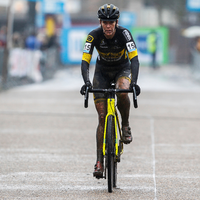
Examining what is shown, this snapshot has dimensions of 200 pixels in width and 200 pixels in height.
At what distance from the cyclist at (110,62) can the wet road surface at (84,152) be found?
0.59 metres

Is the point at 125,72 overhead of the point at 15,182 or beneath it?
overhead

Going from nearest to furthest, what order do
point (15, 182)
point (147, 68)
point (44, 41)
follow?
point (15, 182)
point (44, 41)
point (147, 68)

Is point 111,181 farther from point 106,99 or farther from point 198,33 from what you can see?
point 198,33

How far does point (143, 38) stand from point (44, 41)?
8507 millimetres

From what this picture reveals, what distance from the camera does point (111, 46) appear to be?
20.5ft

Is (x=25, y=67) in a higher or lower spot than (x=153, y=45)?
lower

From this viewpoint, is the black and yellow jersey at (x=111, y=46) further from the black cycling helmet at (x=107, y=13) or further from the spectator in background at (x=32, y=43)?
the spectator in background at (x=32, y=43)

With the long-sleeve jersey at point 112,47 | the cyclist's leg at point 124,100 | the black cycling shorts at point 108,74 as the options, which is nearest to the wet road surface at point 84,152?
the cyclist's leg at point 124,100

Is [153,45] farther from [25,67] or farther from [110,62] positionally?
[110,62]

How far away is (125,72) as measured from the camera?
6426 millimetres

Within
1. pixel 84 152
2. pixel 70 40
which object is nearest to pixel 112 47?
pixel 84 152

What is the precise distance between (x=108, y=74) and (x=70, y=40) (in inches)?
1034

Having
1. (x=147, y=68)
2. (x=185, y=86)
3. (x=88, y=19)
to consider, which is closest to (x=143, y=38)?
(x=147, y=68)

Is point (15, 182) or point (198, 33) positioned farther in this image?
point (198, 33)
